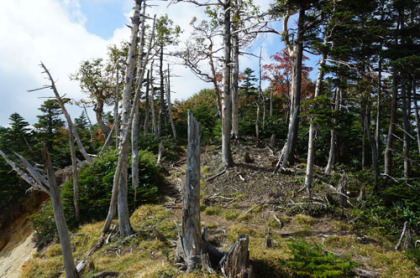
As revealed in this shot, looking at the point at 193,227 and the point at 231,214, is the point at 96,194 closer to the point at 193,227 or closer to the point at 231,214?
the point at 231,214

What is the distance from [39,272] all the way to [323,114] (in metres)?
9.46

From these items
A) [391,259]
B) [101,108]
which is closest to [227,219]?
[391,259]

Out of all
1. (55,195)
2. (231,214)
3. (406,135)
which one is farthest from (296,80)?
(55,195)

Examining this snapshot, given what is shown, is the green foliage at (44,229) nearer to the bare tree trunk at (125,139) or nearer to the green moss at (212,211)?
the bare tree trunk at (125,139)

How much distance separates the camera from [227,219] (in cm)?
759

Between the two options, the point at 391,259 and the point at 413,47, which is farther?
the point at 413,47

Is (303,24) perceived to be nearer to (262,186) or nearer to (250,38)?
(250,38)

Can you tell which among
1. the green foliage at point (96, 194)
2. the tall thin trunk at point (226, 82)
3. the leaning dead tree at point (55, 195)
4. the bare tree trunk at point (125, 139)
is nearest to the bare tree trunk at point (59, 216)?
the leaning dead tree at point (55, 195)

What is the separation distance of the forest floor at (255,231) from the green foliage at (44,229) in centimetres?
71

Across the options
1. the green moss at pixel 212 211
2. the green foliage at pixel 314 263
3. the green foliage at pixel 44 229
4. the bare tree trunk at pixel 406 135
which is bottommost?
the green foliage at pixel 44 229

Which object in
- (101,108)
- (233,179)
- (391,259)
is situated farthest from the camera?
(101,108)

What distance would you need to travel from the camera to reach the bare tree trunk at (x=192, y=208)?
4.71 meters

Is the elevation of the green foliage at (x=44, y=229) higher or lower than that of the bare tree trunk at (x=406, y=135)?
lower

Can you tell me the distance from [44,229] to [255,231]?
8637mm
